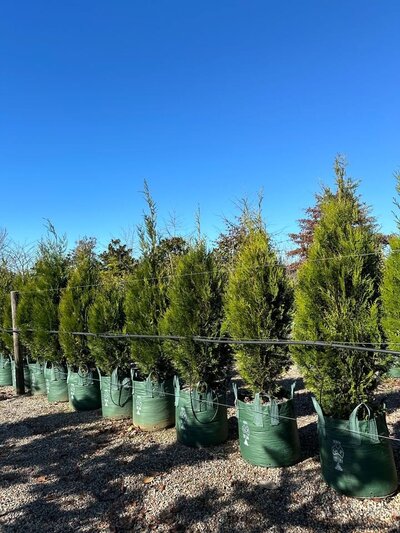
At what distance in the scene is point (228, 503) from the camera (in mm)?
3344

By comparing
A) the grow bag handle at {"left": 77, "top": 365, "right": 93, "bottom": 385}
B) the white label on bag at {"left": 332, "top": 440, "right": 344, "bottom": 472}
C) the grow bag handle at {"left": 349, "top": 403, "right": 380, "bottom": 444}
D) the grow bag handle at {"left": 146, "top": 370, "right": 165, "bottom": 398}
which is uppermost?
the grow bag handle at {"left": 77, "top": 365, "right": 93, "bottom": 385}

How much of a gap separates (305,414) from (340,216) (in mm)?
3249

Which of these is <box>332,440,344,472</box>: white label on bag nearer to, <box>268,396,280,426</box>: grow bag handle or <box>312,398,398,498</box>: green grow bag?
<box>312,398,398,498</box>: green grow bag

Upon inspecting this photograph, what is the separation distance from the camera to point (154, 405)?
17.4 ft

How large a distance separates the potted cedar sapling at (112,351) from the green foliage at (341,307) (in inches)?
124

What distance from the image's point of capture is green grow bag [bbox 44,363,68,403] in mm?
7250

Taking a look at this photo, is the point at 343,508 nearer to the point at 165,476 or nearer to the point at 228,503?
the point at 228,503

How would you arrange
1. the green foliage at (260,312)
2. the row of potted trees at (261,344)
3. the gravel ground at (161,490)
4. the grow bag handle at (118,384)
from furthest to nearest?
the grow bag handle at (118,384), the green foliage at (260,312), the row of potted trees at (261,344), the gravel ground at (161,490)

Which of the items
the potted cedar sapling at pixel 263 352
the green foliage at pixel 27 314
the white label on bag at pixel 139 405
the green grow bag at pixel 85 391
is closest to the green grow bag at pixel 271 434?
the potted cedar sapling at pixel 263 352

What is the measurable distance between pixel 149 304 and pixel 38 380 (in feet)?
13.2

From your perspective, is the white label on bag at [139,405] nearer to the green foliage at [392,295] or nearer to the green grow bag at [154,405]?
the green grow bag at [154,405]

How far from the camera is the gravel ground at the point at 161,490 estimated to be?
3.05 m

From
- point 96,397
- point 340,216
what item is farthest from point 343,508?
point 96,397

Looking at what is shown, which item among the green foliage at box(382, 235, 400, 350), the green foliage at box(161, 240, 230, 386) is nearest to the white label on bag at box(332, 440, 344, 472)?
the green foliage at box(382, 235, 400, 350)
